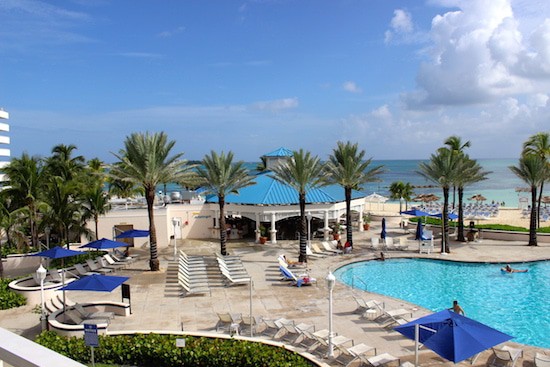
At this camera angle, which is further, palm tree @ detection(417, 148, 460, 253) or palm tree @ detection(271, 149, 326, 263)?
palm tree @ detection(417, 148, 460, 253)

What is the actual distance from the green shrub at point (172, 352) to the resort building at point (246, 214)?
1706 cm

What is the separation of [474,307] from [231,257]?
41.1ft

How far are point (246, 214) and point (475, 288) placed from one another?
16.4 m

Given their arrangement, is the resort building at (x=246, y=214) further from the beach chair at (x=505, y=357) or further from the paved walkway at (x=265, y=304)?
the beach chair at (x=505, y=357)

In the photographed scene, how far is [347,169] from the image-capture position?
28.2 meters

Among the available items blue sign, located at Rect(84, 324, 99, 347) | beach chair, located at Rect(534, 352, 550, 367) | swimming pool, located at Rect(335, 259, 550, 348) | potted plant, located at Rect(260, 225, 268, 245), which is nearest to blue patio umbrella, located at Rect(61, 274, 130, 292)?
blue sign, located at Rect(84, 324, 99, 347)

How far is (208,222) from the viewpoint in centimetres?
3416

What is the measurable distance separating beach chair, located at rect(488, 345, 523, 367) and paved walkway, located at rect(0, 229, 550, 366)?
32cm

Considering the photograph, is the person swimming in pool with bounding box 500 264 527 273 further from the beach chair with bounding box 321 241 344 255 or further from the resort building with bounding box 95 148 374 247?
the resort building with bounding box 95 148 374 247

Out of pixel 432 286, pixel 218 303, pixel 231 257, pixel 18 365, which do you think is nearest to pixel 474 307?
pixel 432 286

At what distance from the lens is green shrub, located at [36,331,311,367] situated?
11.7 meters

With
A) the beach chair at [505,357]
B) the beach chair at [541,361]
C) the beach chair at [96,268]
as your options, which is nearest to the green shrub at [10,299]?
the beach chair at [96,268]

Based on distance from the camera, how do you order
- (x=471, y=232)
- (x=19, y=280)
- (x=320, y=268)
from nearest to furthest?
(x=19, y=280) < (x=320, y=268) < (x=471, y=232)

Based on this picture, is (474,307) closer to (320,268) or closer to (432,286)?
(432,286)
